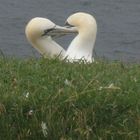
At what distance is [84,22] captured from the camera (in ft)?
34.7

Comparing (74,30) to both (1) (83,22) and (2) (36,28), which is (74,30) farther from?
(2) (36,28)

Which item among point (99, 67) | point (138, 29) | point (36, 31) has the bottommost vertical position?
point (138, 29)

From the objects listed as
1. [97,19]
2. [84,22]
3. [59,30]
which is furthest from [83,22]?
[97,19]

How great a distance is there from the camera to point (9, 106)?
5875 millimetres

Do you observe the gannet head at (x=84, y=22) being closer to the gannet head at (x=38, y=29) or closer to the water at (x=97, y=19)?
the gannet head at (x=38, y=29)

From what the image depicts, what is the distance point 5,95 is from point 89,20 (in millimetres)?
4666

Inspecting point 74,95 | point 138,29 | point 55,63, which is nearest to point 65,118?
point 74,95

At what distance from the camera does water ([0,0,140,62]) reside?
57.4ft

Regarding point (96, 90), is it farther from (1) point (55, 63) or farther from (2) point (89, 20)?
(2) point (89, 20)

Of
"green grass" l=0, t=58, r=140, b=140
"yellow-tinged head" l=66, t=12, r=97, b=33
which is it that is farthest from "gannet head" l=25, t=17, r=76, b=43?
"green grass" l=0, t=58, r=140, b=140

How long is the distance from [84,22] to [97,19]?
9395 mm

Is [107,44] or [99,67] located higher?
[99,67]

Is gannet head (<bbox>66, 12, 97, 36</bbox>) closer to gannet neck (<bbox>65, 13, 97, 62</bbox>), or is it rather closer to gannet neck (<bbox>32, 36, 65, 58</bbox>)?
gannet neck (<bbox>65, 13, 97, 62</bbox>)

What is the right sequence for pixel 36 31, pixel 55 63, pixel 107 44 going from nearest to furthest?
pixel 55 63, pixel 36 31, pixel 107 44
